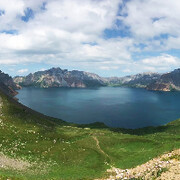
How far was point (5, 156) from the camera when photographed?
44.2 m

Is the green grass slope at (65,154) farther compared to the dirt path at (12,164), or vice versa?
the dirt path at (12,164)

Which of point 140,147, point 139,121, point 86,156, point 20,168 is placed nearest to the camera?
point 20,168

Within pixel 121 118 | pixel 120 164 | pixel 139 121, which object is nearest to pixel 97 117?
pixel 121 118

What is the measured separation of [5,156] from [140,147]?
37.3 m

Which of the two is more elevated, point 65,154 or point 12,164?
point 12,164

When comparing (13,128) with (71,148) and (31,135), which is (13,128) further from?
(71,148)

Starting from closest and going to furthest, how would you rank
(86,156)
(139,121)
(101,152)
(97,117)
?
(86,156) < (101,152) < (139,121) < (97,117)

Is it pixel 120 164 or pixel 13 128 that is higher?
pixel 13 128

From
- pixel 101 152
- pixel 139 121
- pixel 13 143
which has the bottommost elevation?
pixel 139 121

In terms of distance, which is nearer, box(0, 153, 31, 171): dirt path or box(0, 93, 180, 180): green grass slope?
box(0, 93, 180, 180): green grass slope

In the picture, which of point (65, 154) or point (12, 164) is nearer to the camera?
point (12, 164)

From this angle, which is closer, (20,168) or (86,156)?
(20,168)

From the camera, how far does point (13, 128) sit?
2507 inches

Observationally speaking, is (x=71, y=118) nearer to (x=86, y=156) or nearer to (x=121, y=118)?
(x=121, y=118)
